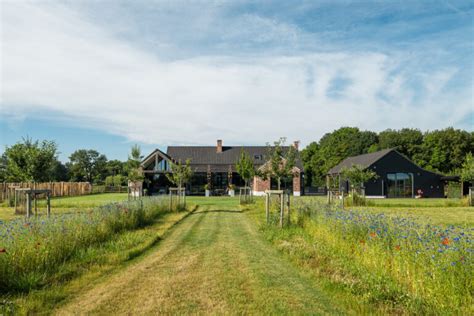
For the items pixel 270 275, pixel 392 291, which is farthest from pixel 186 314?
pixel 392 291

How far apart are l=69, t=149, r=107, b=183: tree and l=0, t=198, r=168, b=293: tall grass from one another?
215ft

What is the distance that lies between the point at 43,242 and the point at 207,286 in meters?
3.34

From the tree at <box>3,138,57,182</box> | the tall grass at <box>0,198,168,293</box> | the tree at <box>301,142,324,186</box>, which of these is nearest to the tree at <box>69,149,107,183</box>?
the tree at <box>301,142,324,186</box>

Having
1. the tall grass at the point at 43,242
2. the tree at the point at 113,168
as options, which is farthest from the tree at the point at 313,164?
the tall grass at the point at 43,242

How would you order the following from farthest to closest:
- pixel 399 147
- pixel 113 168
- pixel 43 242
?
pixel 113 168, pixel 399 147, pixel 43 242

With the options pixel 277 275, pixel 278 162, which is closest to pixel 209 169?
pixel 278 162

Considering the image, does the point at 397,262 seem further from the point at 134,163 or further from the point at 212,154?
the point at 212,154

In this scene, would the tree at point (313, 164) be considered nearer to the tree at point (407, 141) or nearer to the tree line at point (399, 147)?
the tree line at point (399, 147)

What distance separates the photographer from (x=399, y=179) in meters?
39.5

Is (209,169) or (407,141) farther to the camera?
(407,141)

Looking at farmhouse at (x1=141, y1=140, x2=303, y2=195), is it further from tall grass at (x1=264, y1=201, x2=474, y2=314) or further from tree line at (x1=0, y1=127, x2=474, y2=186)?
tall grass at (x1=264, y1=201, x2=474, y2=314)

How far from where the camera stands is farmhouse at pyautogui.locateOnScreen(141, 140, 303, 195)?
133 feet

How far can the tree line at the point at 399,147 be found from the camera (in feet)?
179

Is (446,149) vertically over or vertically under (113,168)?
over
